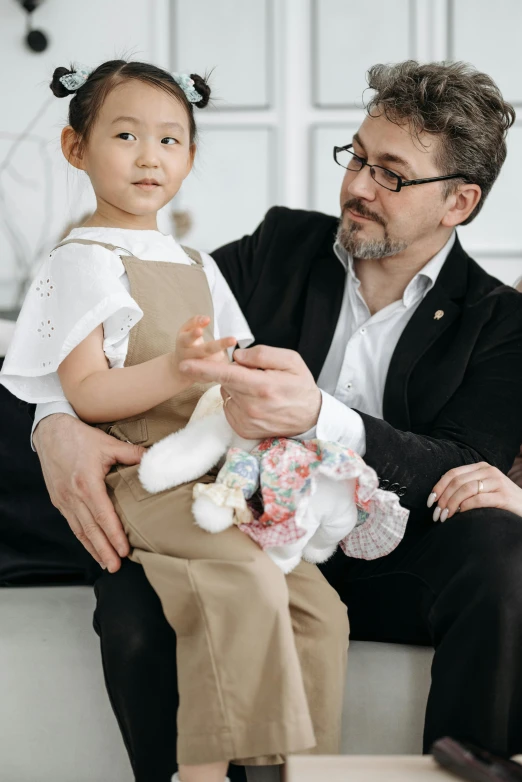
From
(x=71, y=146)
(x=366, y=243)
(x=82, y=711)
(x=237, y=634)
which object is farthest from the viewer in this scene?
(x=366, y=243)

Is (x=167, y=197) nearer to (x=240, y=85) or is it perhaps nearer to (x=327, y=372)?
(x=327, y=372)

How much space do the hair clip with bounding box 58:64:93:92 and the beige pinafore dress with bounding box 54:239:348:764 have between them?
0.75 metres

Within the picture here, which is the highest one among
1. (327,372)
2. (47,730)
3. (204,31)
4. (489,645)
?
(204,31)

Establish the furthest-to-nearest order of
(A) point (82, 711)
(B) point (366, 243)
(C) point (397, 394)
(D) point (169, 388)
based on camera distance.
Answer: (B) point (366, 243) < (C) point (397, 394) < (A) point (82, 711) < (D) point (169, 388)

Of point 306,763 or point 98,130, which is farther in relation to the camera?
point 98,130

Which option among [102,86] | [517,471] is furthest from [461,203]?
[102,86]

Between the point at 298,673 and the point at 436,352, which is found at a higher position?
the point at 436,352

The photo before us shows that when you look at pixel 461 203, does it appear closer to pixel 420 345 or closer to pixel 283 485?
pixel 420 345

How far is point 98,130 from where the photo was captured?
5.33 feet

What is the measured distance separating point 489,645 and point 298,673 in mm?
331

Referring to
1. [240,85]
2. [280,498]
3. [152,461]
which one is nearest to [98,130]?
[152,461]

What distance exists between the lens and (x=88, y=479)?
4.90 ft

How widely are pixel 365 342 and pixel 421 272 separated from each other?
0.66ft

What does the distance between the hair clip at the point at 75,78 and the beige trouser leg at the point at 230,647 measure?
882 mm
